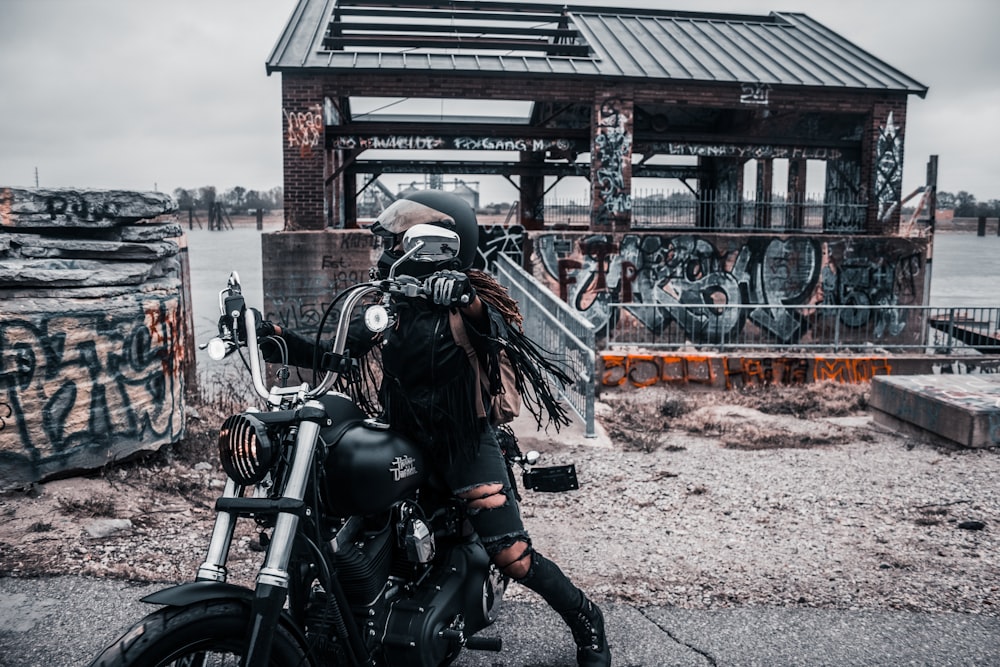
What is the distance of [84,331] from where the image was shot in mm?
5121

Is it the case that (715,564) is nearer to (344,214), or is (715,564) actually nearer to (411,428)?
(411,428)

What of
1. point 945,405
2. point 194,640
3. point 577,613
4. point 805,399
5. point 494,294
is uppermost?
point 494,294

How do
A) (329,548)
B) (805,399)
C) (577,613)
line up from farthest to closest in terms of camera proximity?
(805,399) < (577,613) < (329,548)

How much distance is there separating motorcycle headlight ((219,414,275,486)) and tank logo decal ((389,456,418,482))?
50 centimetres

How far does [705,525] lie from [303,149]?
38.6 ft

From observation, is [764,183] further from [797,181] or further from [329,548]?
[329,548]

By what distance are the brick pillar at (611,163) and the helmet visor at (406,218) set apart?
45.3 ft

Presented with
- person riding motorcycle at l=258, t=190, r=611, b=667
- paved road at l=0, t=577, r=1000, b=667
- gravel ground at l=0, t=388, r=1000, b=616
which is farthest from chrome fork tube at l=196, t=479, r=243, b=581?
gravel ground at l=0, t=388, r=1000, b=616

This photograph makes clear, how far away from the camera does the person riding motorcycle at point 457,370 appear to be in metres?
2.81

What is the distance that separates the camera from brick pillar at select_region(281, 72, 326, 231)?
14703 millimetres

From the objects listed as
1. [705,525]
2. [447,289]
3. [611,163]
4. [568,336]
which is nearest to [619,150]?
[611,163]

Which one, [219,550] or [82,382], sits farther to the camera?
[82,382]

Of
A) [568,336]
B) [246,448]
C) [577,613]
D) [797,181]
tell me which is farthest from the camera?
[797,181]

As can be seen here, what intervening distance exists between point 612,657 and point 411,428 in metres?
1.55
